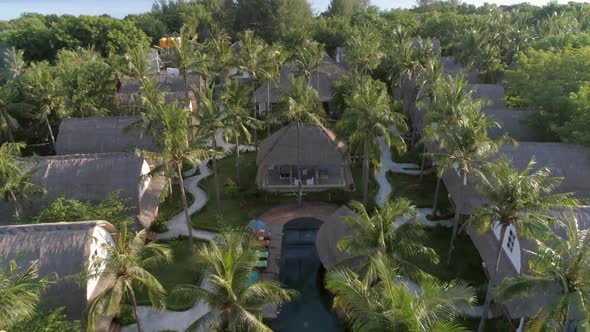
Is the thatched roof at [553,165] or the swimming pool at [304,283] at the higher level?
the thatched roof at [553,165]

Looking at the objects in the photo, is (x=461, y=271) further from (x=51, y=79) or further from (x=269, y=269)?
(x=51, y=79)

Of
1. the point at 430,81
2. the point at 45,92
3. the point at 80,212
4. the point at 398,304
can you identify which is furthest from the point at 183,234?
the point at 430,81

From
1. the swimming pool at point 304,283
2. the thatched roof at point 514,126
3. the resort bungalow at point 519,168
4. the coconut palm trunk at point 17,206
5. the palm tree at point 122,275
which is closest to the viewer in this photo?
the palm tree at point 122,275

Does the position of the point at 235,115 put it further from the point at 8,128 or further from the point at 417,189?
the point at 8,128

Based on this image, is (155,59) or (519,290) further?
(155,59)

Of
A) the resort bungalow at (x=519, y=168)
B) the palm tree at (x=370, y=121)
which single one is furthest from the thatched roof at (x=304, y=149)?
the resort bungalow at (x=519, y=168)

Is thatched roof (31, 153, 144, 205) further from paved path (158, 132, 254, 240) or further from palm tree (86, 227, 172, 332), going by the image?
palm tree (86, 227, 172, 332)

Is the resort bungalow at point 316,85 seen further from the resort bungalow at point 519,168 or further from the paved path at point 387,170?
the resort bungalow at point 519,168

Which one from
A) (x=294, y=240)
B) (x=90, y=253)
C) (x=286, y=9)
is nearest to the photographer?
(x=90, y=253)

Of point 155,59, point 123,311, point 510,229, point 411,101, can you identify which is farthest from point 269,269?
point 155,59
